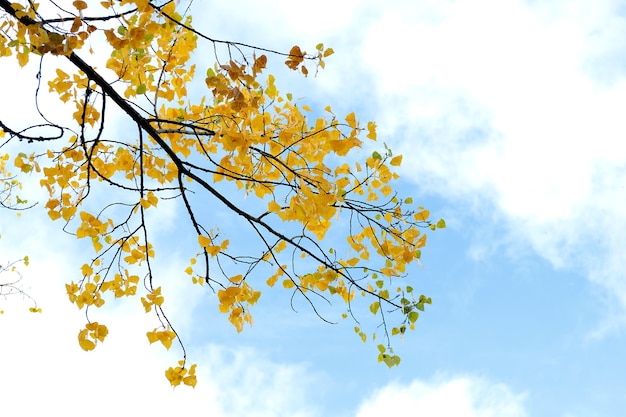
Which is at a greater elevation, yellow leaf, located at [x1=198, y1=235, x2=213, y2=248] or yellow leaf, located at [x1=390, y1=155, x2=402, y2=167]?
yellow leaf, located at [x1=390, y1=155, x2=402, y2=167]

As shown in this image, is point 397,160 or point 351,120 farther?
point 397,160

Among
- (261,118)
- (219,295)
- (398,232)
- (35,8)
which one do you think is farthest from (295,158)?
(35,8)

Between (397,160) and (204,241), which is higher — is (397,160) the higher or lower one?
the higher one

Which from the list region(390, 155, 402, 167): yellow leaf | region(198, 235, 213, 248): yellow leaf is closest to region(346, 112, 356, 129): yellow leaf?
region(390, 155, 402, 167): yellow leaf

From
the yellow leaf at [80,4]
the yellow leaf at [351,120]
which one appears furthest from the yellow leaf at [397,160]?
the yellow leaf at [80,4]

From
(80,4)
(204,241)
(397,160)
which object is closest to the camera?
(80,4)

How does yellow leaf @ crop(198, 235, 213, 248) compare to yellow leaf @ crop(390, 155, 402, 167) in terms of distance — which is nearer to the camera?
yellow leaf @ crop(198, 235, 213, 248)

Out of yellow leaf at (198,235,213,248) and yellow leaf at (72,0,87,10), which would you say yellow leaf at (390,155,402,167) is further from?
yellow leaf at (72,0,87,10)

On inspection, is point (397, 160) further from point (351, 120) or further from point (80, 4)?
point (80, 4)

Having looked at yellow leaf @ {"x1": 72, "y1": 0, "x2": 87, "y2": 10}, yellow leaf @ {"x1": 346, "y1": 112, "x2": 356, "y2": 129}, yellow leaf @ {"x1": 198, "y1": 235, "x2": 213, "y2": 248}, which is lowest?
yellow leaf @ {"x1": 198, "y1": 235, "x2": 213, "y2": 248}

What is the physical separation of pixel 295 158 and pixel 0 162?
4714 mm

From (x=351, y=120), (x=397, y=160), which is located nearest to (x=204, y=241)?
(x=351, y=120)

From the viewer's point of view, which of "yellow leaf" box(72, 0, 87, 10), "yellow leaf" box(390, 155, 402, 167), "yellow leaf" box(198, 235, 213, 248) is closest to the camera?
"yellow leaf" box(72, 0, 87, 10)

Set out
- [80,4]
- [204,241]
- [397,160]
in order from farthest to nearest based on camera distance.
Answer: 1. [397,160]
2. [204,241]
3. [80,4]
